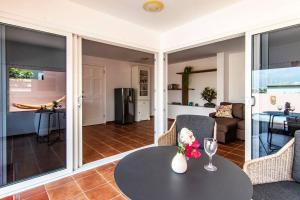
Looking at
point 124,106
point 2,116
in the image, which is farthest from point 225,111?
point 2,116

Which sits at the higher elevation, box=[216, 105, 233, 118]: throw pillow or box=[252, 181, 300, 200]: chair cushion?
box=[216, 105, 233, 118]: throw pillow

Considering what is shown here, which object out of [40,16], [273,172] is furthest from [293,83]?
[40,16]

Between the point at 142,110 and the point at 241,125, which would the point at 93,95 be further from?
the point at 241,125

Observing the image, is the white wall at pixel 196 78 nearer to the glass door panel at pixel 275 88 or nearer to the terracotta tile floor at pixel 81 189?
the glass door panel at pixel 275 88

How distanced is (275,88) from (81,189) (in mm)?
2693

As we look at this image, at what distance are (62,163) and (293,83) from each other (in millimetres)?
3181

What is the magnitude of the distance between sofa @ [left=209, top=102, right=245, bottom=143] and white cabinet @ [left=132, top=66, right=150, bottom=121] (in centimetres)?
323

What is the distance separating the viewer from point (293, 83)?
1986 millimetres

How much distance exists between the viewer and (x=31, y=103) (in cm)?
221

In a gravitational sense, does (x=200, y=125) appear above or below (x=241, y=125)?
above

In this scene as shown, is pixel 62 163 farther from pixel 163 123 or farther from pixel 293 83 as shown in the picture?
pixel 293 83

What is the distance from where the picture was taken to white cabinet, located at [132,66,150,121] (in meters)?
6.53

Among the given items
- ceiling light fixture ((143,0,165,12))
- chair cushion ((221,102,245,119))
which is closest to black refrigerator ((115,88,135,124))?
chair cushion ((221,102,245,119))

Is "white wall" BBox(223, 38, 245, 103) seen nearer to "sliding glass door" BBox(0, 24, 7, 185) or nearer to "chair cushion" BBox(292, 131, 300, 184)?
"chair cushion" BBox(292, 131, 300, 184)
